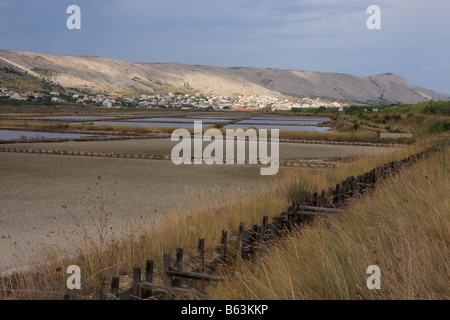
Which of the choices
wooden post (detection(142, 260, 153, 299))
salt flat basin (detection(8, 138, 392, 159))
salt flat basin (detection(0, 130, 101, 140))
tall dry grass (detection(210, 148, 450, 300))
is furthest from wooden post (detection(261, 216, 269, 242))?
salt flat basin (detection(0, 130, 101, 140))

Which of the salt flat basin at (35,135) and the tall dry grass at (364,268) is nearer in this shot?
the tall dry grass at (364,268)

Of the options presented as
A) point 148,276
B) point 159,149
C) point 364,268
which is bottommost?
point 159,149

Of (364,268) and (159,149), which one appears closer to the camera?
(364,268)

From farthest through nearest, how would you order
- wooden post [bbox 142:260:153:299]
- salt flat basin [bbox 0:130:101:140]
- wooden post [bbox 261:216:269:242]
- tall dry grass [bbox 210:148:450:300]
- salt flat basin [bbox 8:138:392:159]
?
salt flat basin [bbox 0:130:101:140]
salt flat basin [bbox 8:138:392:159]
wooden post [bbox 261:216:269:242]
wooden post [bbox 142:260:153:299]
tall dry grass [bbox 210:148:450:300]

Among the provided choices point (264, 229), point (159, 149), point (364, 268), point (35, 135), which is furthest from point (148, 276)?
point (35, 135)

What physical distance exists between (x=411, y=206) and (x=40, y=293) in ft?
12.3

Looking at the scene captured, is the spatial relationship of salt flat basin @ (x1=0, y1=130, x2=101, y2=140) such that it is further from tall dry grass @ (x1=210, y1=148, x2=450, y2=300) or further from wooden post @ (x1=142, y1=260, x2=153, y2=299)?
wooden post @ (x1=142, y1=260, x2=153, y2=299)

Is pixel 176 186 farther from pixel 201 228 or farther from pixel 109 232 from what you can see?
pixel 201 228

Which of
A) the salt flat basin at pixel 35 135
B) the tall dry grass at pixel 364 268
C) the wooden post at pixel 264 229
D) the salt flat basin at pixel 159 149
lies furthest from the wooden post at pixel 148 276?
the salt flat basin at pixel 35 135

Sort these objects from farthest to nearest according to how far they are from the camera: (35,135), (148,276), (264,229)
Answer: (35,135)
(264,229)
(148,276)

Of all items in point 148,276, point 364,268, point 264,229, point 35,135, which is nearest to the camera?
point 364,268

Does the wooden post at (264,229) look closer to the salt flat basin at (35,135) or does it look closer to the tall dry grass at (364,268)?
the tall dry grass at (364,268)

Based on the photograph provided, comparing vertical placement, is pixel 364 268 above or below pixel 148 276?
above

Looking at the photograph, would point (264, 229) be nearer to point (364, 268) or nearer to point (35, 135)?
point (364, 268)
